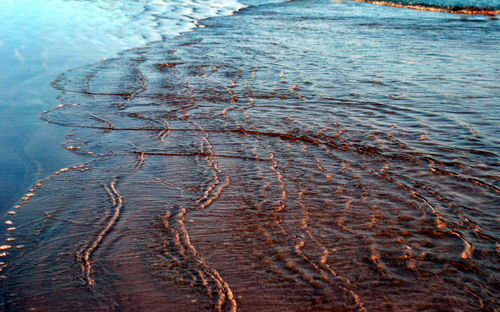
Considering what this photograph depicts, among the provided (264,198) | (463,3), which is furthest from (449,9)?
(264,198)

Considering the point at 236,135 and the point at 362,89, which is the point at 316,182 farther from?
the point at 362,89

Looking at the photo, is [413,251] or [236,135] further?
[236,135]

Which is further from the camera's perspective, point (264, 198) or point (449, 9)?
point (449, 9)

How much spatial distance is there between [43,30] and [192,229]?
10275 millimetres

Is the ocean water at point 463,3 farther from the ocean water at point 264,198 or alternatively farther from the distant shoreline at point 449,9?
the ocean water at point 264,198

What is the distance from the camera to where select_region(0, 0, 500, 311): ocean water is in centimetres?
262

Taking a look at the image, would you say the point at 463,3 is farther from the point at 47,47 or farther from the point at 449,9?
the point at 47,47

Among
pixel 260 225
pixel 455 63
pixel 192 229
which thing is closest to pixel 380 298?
pixel 260 225

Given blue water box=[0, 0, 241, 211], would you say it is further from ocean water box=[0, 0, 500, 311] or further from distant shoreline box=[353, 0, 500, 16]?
distant shoreline box=[353, 0, 500, 16]

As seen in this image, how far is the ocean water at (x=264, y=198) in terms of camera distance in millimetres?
2623

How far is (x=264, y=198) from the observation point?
3.67 meters

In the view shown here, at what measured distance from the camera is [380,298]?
8.37 ft

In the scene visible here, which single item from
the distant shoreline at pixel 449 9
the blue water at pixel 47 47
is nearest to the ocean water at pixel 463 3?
the distant shoreline at pixel 449 9

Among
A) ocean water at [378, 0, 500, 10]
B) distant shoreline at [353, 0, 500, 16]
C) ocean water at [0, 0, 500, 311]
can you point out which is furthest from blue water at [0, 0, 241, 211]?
ocean water at [378, 0, 500, 10]
